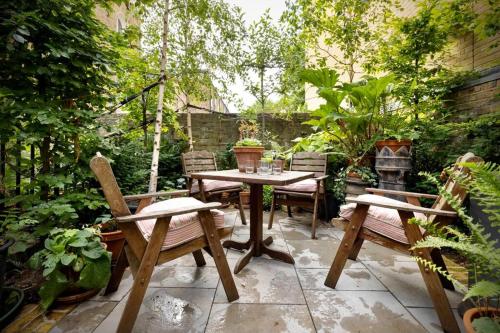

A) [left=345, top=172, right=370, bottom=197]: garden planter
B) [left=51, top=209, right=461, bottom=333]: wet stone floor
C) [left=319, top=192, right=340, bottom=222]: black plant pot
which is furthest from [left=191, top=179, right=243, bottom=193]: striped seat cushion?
[left=345, top=172, right=370, bottom=197]: garden planter

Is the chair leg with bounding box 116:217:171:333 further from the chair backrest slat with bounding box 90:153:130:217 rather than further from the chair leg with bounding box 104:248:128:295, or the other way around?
the chair leg with bounding box 104:248:128:295

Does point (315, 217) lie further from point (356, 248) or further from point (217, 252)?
point (217, 252)

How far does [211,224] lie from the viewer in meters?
1.49

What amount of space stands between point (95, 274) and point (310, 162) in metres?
2.64

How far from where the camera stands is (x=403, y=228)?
1436 millimetres

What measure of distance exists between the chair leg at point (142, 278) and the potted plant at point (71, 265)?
473 millimetres

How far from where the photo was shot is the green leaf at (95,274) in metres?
1.49

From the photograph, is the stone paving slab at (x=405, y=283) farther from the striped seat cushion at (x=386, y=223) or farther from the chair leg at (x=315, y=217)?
the chair leg at (x=315, y=217)

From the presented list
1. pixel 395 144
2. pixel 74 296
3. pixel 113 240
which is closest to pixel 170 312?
pixel 74 296

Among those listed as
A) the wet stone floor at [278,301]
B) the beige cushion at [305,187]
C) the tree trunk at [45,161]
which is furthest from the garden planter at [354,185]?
the tree trunk at [45,161]

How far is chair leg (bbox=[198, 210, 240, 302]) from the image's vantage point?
4.84 feet

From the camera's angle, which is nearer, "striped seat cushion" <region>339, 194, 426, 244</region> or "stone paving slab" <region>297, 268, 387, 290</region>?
"striped seat cushion" <region>339, 194, 426, 244</region>

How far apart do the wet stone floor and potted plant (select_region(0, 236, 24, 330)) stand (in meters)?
0.26

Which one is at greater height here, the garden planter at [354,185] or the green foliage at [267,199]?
the garden planter at [354,185]
